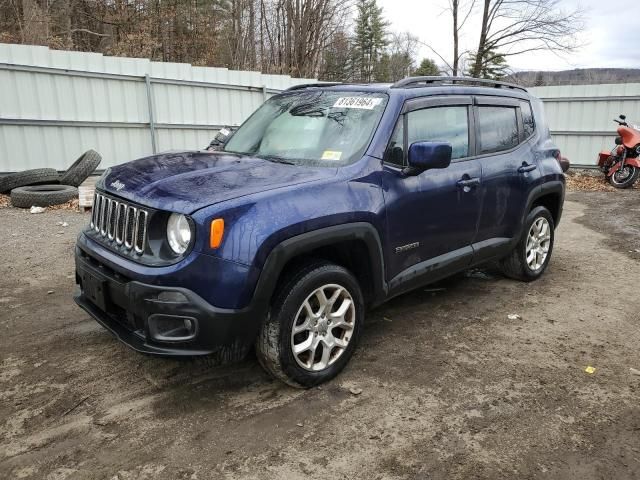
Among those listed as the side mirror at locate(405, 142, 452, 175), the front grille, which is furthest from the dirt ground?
the side mirror at locate(405, 142, 452, 175)

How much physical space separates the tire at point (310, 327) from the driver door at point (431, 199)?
44 cm

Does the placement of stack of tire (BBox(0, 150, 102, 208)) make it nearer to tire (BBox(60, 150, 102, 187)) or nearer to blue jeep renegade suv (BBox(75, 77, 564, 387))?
tire (BBox(60, 150, 102, 187))

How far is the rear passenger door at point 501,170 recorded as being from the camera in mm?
4273

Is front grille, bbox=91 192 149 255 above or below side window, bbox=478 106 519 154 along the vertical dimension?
below

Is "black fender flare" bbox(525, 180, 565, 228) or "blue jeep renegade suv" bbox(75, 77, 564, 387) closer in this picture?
"blue jeep renegade suv" bbox(75, 77, 564, 387)

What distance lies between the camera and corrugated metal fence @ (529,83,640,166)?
42.8 ft

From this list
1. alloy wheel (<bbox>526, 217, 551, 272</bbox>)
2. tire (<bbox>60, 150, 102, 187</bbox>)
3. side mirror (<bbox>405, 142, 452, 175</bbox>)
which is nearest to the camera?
side mirror (<bbox>405, 142, 452, 175</bbox>)

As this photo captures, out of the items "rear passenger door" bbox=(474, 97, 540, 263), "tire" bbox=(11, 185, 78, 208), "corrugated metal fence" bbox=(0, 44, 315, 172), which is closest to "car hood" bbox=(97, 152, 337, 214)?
"rear passenger door" bbox=(474, 97, 540, 263)

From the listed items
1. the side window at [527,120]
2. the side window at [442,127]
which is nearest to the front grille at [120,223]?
the side window at [442,127]

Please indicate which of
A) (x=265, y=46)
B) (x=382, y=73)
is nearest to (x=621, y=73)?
(x=265, y=46)

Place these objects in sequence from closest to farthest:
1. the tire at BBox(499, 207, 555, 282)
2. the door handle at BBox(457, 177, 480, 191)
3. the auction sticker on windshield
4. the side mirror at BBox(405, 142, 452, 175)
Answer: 1. the side mirror at BBox(405, 142, 452, 175)
2. the auction sticker on windshield
3. the door handle at BBox(457, 177, 480, 191)
4. the tire at BBox(499, 207, 555, 282)

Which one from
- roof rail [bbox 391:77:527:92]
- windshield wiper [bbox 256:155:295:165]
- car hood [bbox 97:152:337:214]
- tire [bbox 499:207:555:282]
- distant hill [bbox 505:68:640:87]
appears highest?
distant hill [bbox 505:68:640:87]

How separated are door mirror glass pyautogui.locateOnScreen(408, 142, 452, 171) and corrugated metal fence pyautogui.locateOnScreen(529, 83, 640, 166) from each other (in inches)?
480

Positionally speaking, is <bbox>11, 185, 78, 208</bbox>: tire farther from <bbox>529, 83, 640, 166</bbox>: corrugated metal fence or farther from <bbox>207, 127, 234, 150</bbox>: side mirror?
<bbox>529, 83, 640, 166</bbox>: corrugated metal fence
